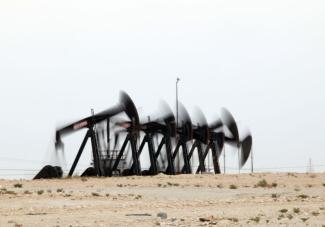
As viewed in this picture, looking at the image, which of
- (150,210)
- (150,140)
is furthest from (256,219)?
(150,140)

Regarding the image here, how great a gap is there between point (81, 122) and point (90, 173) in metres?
4.44

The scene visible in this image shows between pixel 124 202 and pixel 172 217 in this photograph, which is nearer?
pixel 172 217

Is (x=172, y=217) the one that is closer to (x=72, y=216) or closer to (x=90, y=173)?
(x=72, y=216)

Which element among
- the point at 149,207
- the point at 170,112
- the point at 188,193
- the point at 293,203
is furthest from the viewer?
the point at 170,112

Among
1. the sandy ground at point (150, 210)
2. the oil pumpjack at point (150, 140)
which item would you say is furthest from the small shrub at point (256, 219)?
the oil pumpjack at point (150, 140)

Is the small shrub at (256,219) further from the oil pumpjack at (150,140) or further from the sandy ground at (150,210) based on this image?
the oil pumpjack at (150,140)

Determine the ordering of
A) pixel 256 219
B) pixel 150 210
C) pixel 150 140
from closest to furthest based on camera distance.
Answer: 1. pixel 256 219
2. pixel 150 210
3. pixel 150 140

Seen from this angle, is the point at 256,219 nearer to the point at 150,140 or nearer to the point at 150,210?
the point at 150,210

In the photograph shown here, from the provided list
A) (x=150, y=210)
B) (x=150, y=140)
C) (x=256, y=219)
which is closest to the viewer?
(x=256, y=219)

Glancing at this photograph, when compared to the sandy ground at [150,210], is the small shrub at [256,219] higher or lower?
lower

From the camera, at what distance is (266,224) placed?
19.8 metres

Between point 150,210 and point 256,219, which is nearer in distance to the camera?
point 256,219

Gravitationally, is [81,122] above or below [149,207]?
above

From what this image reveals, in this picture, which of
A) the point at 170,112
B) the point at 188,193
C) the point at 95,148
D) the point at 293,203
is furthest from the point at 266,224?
the point at 170,112
